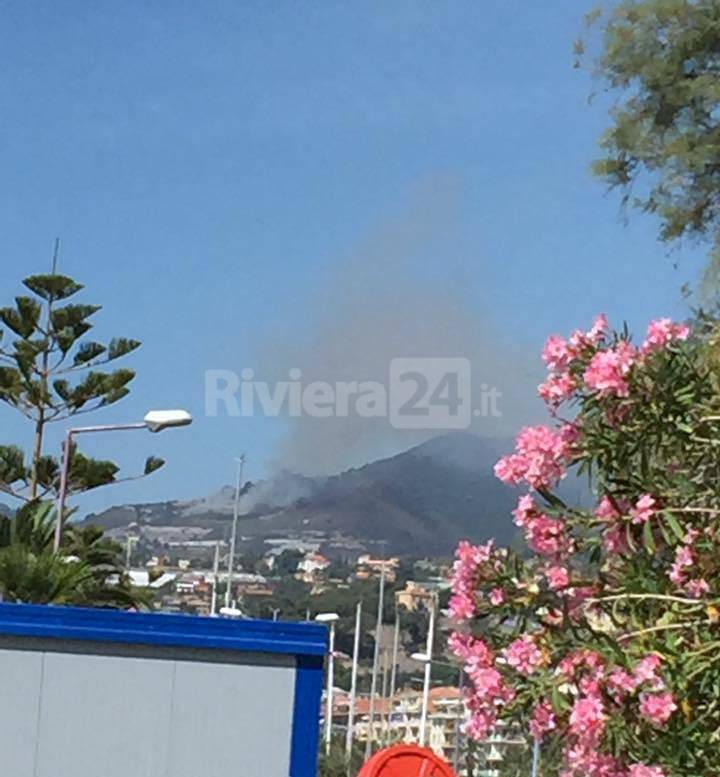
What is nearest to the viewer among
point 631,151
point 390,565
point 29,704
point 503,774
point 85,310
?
point 29,704

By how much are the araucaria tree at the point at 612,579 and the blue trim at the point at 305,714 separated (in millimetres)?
1167

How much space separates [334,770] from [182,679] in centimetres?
3095

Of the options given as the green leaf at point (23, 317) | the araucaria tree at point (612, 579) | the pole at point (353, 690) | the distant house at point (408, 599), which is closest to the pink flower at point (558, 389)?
the araucaria tree at point (612, 579)

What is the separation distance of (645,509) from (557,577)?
374 millimetres

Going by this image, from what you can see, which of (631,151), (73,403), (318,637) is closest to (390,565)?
(73,403)

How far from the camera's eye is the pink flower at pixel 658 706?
4.54 meters

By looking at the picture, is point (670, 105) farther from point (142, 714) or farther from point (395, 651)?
point (395, 651)

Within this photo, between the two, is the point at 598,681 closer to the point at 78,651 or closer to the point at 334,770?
the point at 78,651

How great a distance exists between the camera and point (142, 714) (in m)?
6.16

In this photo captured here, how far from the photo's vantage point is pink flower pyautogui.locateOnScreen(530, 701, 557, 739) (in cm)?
484

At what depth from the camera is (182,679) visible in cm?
618

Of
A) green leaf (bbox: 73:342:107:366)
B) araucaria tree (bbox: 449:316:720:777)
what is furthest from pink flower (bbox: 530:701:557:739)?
green leaf (bbox: 73:342:107:366)

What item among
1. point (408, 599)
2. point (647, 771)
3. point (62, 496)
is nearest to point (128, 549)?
point (62, 496)

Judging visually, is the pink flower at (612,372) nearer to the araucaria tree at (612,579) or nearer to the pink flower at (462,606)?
the araucaria tree at (612,579)
